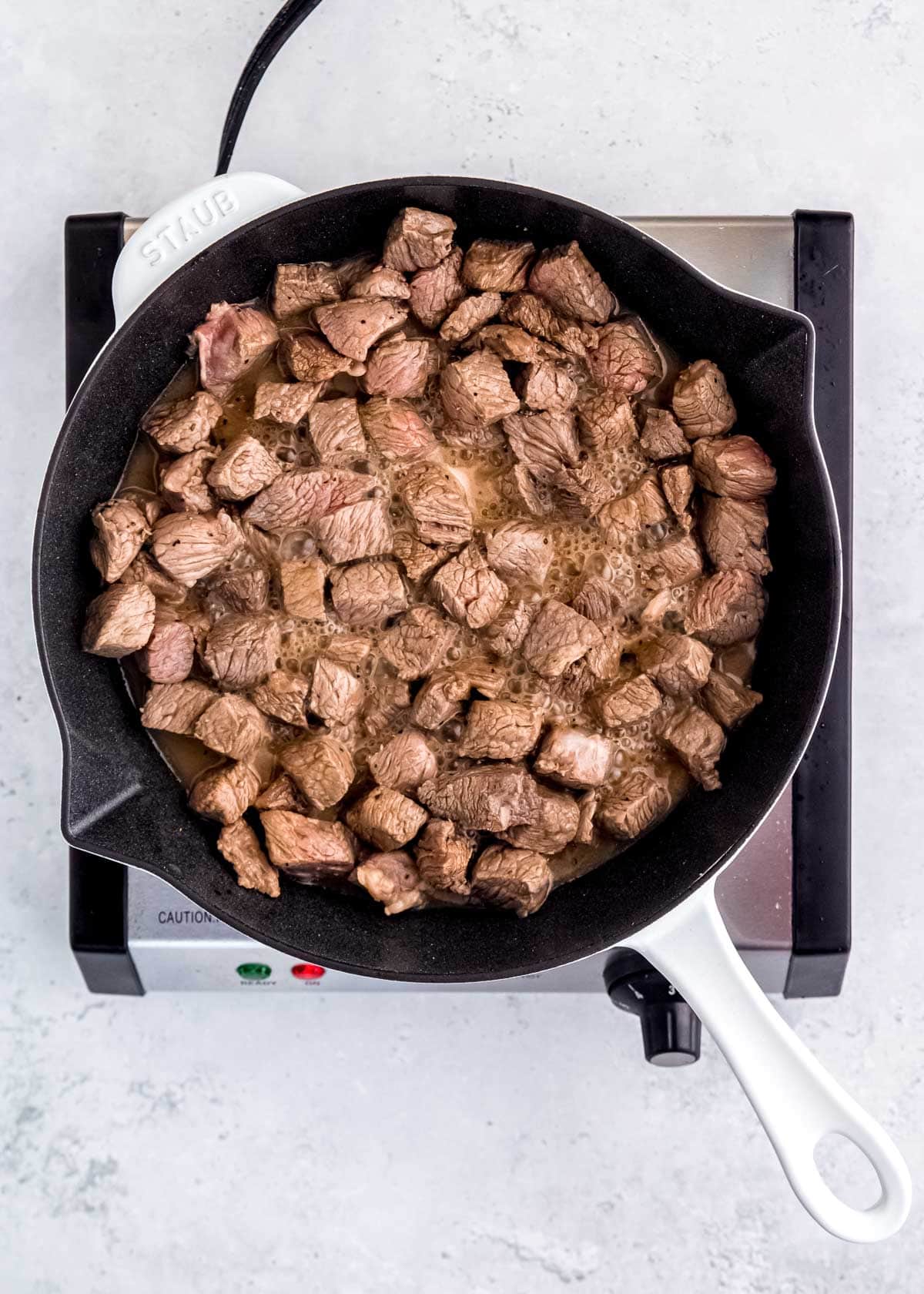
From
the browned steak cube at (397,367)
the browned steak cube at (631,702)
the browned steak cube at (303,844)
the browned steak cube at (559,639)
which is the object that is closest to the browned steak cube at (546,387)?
the browned steak cube at (397,367)

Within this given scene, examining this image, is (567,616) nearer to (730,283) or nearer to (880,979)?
(730,283)

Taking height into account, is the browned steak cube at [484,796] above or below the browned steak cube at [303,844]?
above

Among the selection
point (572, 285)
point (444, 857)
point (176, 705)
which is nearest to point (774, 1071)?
point (444, 857)

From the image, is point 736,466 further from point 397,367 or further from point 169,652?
point 169,652

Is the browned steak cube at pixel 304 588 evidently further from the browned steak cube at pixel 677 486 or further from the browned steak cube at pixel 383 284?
the browned steak cube at pixel 677 486

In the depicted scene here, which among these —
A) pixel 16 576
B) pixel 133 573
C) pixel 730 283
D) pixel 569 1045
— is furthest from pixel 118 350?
pixel 569 1045
